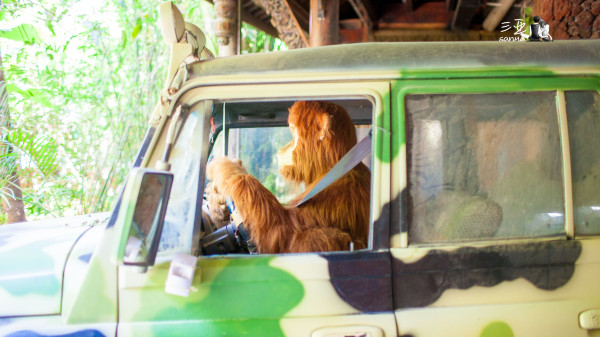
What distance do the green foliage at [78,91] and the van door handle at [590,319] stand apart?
435 cm

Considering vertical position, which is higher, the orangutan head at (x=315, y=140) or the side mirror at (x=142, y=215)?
the orangutan head at (x=315, y=140)

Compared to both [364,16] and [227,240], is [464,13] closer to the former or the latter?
[364,16]

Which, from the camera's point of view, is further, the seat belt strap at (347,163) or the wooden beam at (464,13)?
the wooden beam at (464,13)

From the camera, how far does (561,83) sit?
158 cm

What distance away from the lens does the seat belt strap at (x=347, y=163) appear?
5.79 ft

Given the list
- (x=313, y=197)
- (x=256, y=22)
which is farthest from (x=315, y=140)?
(x=256, y=22)

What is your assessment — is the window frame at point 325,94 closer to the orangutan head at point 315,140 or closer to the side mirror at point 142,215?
the side mirror at point 142,215

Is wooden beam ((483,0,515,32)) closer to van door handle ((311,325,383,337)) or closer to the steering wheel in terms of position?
the steering wheel

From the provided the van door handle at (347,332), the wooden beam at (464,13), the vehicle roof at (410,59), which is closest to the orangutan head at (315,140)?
the vehicle roof at (410,59)

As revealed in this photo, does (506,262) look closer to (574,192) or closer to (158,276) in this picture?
A: (574,192)

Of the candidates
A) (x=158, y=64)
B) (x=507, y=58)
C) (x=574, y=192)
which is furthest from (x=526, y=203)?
(x=158, y=64)

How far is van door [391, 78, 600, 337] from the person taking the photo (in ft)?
4.94

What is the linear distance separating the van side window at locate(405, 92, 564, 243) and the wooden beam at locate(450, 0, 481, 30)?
488cm

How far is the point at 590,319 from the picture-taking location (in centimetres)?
151
